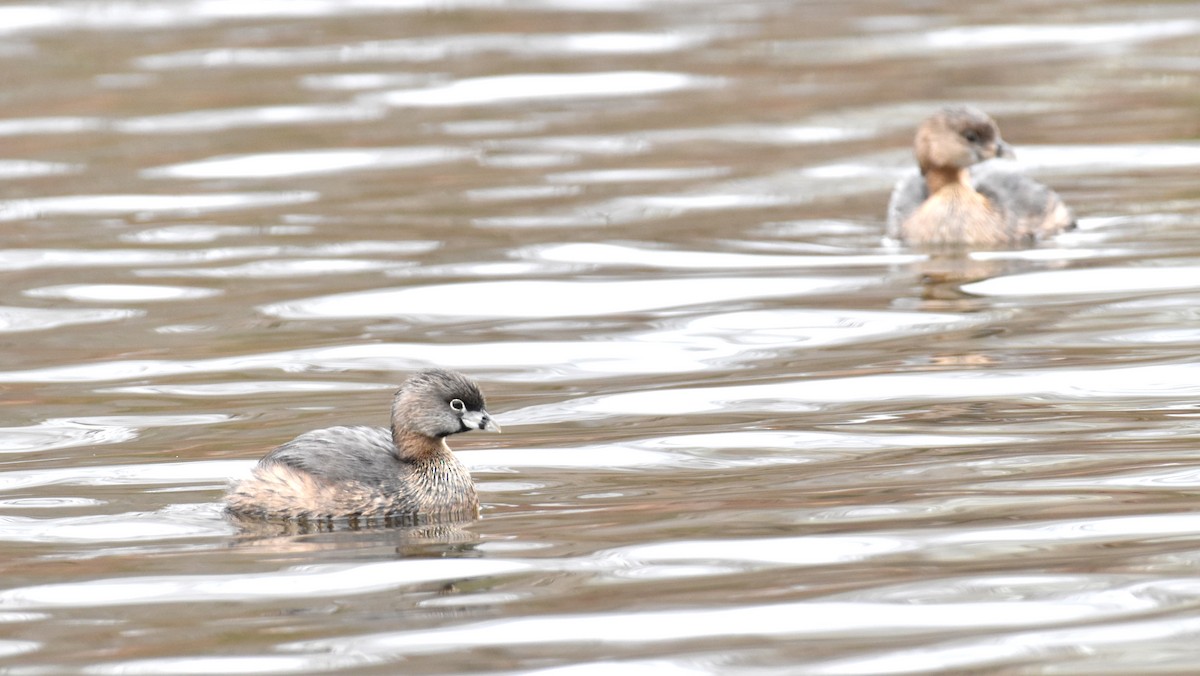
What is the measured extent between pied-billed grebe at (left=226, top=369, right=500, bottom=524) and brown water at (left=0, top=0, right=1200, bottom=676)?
0.57 feet

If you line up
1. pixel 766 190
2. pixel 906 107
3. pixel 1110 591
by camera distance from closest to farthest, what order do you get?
1. pixel 1110 591
2. pixel 766 190
3. pixel 906 107

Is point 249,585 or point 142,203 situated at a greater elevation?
point 142,203

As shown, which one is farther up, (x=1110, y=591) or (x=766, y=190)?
(x=766, y=190)

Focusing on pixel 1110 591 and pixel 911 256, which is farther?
pixel 911 256

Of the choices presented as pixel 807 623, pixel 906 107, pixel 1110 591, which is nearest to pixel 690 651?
pixel 807 623

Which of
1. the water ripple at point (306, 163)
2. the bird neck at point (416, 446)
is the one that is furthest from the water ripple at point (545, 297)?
the water ripple at point (306, 163)

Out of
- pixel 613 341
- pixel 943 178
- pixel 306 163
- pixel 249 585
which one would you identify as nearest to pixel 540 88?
pixel 306 163

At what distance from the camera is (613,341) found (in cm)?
1112

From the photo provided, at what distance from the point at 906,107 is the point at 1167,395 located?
29.8ft

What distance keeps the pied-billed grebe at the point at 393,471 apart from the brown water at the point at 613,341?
0.17 m

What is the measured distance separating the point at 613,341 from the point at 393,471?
3.12 meters

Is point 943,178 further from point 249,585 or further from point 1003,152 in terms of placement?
point 249,585

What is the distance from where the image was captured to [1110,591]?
6598 millimetres

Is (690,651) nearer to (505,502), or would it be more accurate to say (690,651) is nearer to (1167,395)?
(505,502)
